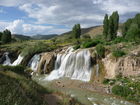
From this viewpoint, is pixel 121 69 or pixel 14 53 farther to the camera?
pixel 14 53

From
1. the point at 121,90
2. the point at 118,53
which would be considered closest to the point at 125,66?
the point at 118,53

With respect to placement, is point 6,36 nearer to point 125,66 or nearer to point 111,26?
point 111,26

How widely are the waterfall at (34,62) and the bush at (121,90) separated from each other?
16.7 m

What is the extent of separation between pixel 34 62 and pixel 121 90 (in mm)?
18708

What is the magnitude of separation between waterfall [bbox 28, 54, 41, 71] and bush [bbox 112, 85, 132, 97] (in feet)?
54.8


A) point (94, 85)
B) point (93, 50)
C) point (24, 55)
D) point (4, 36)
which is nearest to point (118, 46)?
point (93, 50)

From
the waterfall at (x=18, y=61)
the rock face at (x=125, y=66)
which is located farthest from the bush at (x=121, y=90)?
the waterfall at (x=18, y=61)

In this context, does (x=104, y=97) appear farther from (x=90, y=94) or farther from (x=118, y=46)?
(x=118, y=46)

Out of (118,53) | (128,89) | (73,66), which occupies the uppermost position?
(118,53)

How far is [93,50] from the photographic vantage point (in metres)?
28.4

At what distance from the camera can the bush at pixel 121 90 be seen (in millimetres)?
19302

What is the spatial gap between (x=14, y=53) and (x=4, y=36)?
2131 cm

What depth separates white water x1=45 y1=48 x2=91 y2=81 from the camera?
2716cm

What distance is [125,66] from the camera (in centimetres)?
2419
